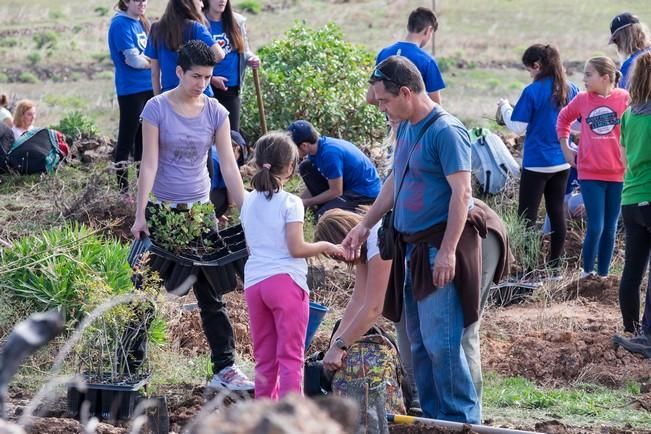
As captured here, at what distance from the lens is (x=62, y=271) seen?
6.98 meters

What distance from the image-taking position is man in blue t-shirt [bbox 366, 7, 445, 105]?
898 cm

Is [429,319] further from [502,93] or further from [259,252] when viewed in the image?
[502,93]

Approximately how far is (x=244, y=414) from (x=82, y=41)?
101 ft

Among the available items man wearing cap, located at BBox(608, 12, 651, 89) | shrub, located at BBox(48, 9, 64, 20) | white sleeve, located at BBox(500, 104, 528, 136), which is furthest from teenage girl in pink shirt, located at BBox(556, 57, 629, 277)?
shrub, located at BBox(48, 9, 64, 20)

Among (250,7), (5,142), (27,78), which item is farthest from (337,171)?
(250,7)

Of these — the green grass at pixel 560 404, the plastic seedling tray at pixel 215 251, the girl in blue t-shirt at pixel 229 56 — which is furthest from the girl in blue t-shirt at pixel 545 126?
the plastic seedling tray at pixel 215 251

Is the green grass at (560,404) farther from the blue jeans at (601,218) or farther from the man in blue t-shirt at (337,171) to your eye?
the blue jeans at (601,218)

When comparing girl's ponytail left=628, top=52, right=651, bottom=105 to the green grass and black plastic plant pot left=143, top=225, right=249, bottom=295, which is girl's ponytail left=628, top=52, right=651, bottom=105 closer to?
the green grass

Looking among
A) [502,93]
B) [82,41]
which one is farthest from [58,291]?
[82,41]

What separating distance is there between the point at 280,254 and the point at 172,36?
3.42m

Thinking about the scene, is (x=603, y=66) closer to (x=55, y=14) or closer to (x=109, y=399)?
(x=109, y=399)

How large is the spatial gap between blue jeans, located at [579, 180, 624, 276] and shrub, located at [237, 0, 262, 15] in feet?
93.9

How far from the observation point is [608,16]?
35.4 metres

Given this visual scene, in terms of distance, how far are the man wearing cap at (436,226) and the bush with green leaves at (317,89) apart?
5.76m
